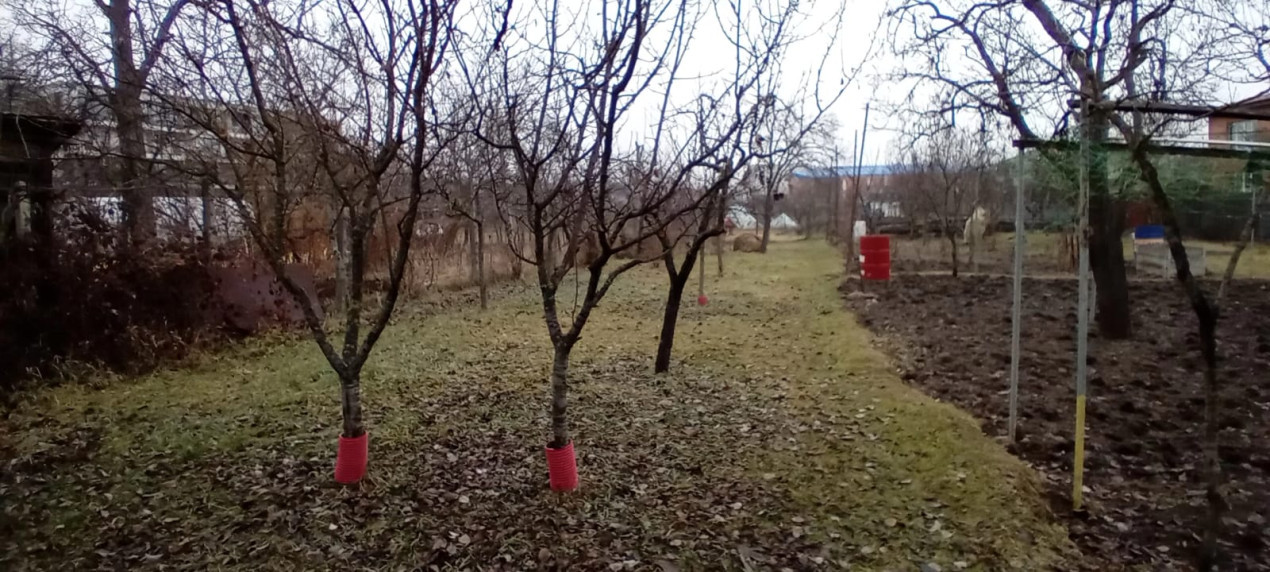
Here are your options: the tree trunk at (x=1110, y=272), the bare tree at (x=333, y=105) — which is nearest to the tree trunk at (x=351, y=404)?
the bare tree at (x=333, y=105)

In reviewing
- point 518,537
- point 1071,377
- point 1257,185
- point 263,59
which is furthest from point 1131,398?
point 263,59

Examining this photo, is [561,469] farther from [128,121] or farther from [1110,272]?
[1110,272]

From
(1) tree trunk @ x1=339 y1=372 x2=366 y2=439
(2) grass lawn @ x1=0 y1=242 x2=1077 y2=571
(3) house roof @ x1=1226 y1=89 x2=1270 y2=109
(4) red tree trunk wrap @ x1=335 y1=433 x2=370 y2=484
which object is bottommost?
(2) grass lawn @ x1=0 y1=242 x2=1077 y2=571

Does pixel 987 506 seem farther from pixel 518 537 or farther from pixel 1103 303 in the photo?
pixel 1103 303

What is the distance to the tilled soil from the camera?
11.5 ft

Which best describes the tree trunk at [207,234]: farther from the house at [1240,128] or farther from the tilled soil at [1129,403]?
the house at [1240,128]

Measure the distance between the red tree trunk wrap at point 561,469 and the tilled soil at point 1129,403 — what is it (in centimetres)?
234

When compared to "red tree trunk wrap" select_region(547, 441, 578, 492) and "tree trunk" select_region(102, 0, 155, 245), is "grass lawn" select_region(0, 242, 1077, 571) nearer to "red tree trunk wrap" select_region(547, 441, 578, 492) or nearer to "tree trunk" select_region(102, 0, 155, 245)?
"red tree trunk wrap" select_region(547, 441, 578, 492)

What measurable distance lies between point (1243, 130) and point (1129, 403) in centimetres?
197

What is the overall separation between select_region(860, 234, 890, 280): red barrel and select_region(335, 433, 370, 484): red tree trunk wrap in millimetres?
10118

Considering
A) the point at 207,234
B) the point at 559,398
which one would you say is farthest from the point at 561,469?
the point at 207,234

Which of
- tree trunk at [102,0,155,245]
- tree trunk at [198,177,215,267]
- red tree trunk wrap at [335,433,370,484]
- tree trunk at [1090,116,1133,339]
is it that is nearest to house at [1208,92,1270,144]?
tree trunk at [1090,116,1133,339]

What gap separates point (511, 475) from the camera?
12.9 feet

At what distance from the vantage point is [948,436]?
14.9ft
